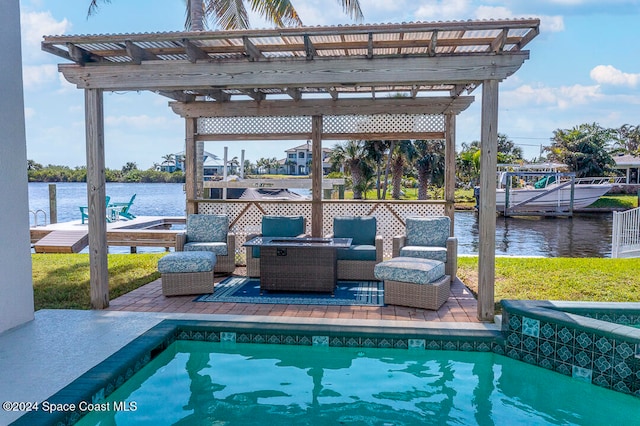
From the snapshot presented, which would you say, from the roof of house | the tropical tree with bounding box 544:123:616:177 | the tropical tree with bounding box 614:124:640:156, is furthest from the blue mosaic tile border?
the tropical tree with bounding box 614:124:640:156

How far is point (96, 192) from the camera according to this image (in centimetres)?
539

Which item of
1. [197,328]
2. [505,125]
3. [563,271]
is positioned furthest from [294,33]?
[505,125]

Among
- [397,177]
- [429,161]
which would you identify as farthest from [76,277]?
[429,161]

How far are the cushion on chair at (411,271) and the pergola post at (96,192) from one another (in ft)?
10.5

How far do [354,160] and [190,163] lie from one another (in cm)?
2011

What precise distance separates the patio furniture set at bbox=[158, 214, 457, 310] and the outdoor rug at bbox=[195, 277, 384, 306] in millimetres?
114

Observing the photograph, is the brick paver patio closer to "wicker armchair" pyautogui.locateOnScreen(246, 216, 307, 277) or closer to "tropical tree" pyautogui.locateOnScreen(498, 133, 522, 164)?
"wicker armchair" pyautogui.locateOnScreen(246, 216, 307, 277)

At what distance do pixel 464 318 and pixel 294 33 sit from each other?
340 centimetres

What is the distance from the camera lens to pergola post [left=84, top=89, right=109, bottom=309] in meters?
5.34

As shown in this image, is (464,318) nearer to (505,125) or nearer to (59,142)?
(59,142)

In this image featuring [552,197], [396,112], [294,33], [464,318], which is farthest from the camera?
[552,197]

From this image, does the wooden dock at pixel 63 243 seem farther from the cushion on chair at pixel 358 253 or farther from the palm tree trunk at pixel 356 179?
the palm tree trunk at pixel 356 179

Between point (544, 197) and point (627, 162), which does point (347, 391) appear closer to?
point (544, 197)

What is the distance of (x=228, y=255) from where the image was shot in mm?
7379
